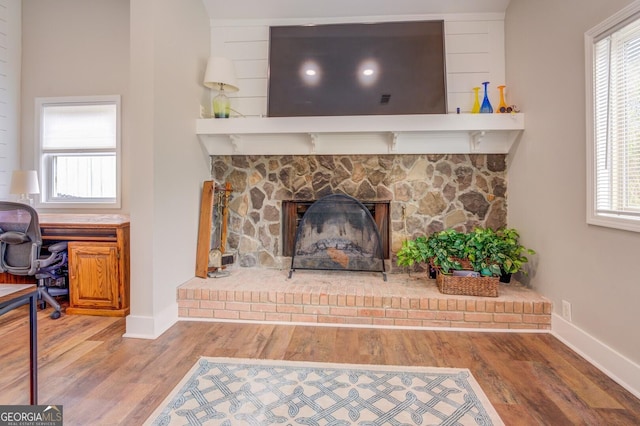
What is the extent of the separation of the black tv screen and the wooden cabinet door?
1.94 meters

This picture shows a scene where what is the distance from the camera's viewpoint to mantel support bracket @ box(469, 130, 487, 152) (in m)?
3.06

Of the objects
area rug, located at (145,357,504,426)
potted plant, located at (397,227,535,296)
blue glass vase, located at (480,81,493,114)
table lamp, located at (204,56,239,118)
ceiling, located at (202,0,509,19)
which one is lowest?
area rug, located at (145,357,504,426)

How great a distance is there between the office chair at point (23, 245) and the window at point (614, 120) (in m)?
3.97

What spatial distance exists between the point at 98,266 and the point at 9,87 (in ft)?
8.28

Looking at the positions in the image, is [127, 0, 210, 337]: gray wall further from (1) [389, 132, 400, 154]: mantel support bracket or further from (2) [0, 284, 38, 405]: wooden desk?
(1) [389, 132, 400, 154]: mantel support bracket

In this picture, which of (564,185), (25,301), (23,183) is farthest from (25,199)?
(564,185)

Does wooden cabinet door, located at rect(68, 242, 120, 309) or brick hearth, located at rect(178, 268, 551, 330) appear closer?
brick hearth, located at rect(178, 268, 551, 330)

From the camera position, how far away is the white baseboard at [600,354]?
1.77 meters

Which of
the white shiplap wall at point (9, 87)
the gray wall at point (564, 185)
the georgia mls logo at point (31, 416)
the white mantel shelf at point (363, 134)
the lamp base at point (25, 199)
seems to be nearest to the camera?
the georgia mls logo at point (31, 416)

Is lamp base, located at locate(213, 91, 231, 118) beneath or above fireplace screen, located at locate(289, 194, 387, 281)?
above

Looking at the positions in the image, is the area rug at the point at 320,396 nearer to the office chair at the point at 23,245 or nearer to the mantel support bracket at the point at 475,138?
the office chair at the point at 23,245

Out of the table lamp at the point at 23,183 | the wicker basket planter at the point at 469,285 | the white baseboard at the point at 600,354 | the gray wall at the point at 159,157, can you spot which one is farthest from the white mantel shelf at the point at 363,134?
the table lamp at the point at 23,183

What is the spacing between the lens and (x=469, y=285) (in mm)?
2668

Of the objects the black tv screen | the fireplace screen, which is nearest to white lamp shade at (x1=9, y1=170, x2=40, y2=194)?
the black tv screen
